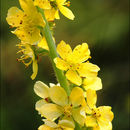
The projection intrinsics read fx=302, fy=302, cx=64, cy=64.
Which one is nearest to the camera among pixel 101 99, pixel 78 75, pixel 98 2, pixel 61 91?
pixel 61 91

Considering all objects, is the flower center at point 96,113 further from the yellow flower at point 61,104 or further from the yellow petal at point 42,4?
the yellow petal at point 42,4

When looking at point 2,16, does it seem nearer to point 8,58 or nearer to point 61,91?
point 8,58

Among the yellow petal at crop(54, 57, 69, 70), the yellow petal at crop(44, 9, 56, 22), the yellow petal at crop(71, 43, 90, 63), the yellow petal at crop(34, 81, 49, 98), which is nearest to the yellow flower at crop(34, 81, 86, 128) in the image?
the yellow petal at crop(34, 81, 49, 98)

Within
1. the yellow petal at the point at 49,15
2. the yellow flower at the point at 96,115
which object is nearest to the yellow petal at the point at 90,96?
the yellow flower at the point at 96,115

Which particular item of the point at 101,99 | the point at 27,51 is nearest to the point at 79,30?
the point at 101,99

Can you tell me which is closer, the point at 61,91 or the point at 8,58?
the point at 61,91
